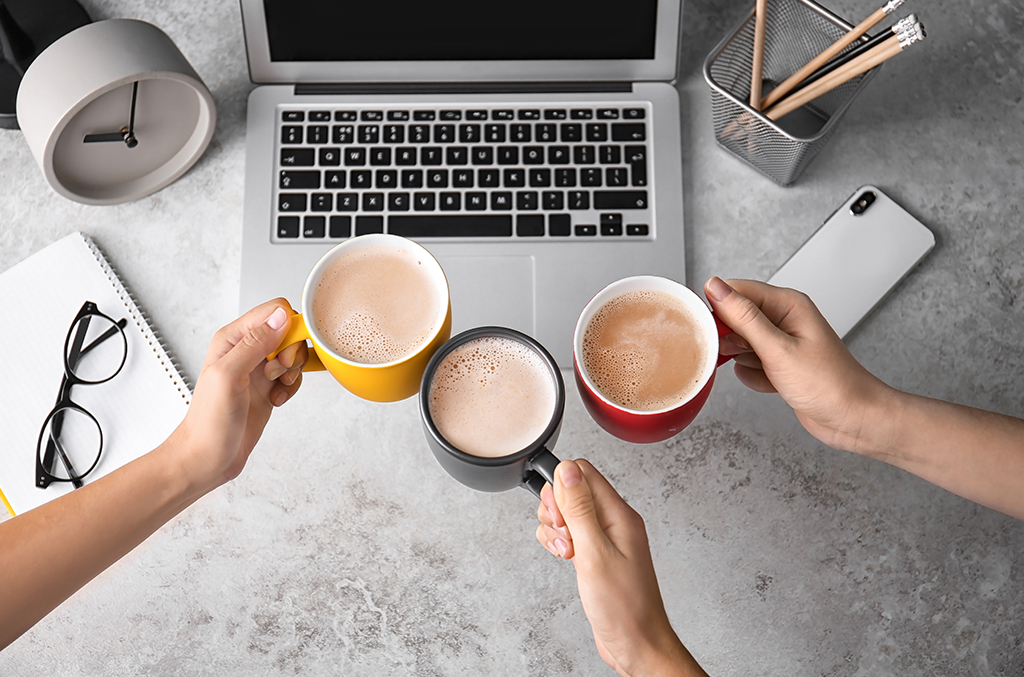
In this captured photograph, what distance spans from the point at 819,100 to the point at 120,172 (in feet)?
2.93

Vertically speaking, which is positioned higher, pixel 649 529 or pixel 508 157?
pixel 508 157

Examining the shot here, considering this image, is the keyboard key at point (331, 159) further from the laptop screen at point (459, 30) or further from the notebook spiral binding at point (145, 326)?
the notebook spiral binding at point (145, 326)

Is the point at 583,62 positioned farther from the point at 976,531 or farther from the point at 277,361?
the point at 976,531

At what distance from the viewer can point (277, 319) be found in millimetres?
728

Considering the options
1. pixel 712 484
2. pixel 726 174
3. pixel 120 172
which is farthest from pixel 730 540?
pixel 120 172

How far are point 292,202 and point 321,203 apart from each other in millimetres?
37

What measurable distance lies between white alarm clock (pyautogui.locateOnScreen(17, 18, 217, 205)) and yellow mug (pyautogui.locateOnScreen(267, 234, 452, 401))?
334 mm

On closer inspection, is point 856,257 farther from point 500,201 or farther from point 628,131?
point 500,201

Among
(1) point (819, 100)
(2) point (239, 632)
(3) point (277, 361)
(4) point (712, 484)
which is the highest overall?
(1) point (819, 100)

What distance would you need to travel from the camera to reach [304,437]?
0.92 meters

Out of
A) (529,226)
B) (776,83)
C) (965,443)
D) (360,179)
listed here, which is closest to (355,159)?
(360,179)

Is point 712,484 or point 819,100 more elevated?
point 819,100

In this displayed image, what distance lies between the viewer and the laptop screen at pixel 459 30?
0.92 m

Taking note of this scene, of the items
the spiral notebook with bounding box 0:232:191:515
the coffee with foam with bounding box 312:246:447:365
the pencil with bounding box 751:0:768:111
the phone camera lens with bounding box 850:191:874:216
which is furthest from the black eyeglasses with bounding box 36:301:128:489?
the phone camera lens with bounding box 850:191:874:216
